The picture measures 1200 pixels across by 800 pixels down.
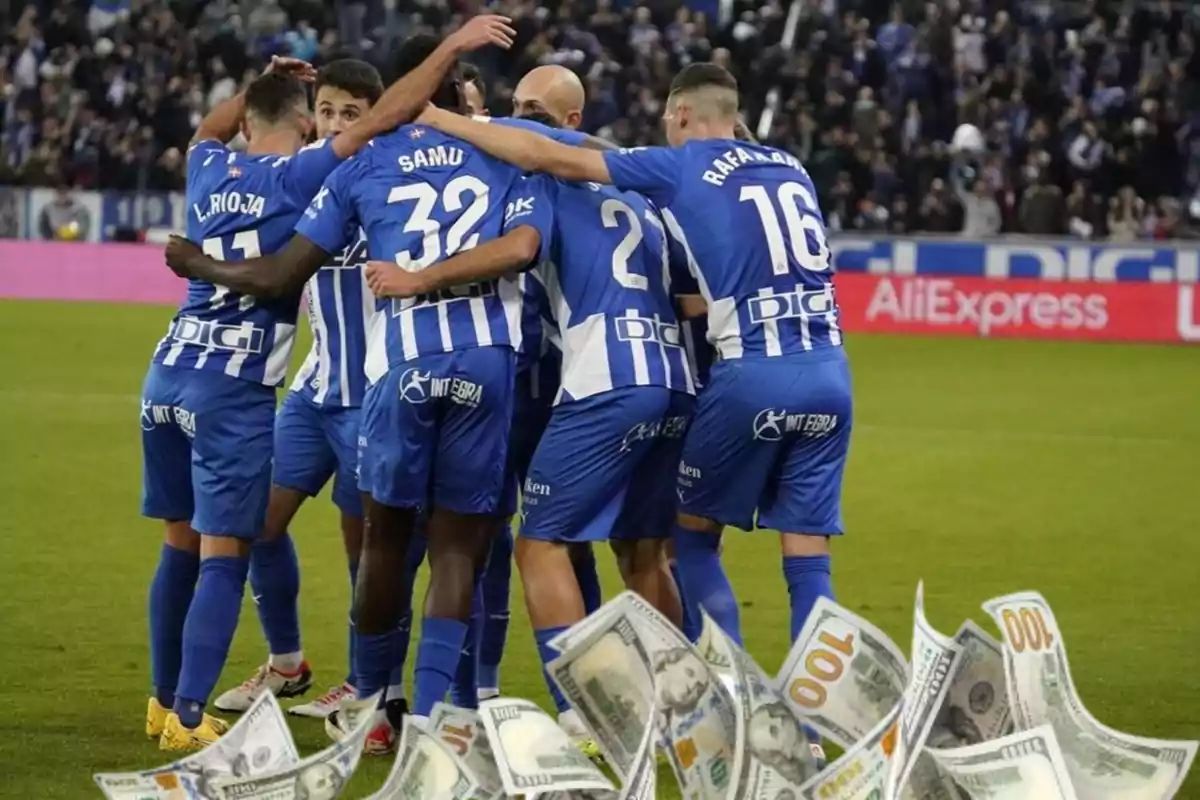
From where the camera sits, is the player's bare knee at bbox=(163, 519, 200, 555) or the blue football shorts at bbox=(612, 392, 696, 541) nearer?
the blue football shorts at bbox=(612, 392, 696, 541)

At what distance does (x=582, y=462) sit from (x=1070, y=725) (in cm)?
174

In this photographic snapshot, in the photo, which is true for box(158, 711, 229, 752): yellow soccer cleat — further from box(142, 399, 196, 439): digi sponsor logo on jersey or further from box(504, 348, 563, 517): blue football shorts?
box(504, 348, 563, 517): blue football shorts

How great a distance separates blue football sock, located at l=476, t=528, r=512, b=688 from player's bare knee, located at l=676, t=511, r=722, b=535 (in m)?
0.71

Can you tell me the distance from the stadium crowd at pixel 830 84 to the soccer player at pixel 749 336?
682 inches

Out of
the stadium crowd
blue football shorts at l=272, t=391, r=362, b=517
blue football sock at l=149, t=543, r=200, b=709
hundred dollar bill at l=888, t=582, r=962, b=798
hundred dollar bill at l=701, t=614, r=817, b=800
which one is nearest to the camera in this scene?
hundred dollar bill at l=701, t=614, r=817, b=800

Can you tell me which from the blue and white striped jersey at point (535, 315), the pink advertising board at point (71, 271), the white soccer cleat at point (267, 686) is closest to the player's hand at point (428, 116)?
the blue and white striped jersey at point (535, 315)

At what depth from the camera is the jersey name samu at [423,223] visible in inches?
234

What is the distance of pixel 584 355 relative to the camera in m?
6.05

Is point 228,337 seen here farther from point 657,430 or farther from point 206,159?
point 657,430

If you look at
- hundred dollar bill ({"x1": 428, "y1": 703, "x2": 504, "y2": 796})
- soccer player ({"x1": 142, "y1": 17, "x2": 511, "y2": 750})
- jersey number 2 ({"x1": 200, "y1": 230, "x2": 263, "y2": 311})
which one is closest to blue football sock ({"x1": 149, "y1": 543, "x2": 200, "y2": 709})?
soccer player ({"x1": 142, "y1": 17, "x2": 511, "y2": 750})

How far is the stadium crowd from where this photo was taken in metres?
23.9

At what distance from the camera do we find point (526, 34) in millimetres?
27000

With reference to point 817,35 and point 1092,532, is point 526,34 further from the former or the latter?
point 1092,532

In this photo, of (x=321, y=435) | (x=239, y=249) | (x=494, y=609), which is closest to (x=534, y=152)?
(x=239, y=249)
